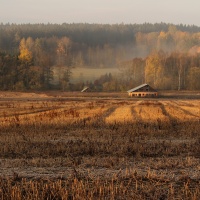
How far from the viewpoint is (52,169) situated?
12.2 metres

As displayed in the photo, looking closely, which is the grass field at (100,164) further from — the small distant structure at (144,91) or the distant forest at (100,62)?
the distant forest at (100,62)

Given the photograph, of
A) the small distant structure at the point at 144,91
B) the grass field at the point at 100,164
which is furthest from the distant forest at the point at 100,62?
the grass field at the point at 100,164

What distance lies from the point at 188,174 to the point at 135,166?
1995 millimetres

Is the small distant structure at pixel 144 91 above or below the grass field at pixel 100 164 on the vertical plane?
below

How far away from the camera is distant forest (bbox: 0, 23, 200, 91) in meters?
96.2

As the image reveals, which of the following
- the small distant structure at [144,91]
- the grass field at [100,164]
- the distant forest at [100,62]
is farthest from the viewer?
the distant forest at [100,62]

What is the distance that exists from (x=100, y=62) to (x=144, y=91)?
74043mm

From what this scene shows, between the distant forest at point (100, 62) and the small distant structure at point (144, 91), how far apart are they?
11.7 meters

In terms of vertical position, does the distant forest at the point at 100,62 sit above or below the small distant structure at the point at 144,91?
above

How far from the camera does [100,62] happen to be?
157625mm

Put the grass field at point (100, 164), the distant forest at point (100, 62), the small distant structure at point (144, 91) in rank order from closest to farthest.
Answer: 1. the grass field at point (100, 164)
2. the small distant structure at point (144, 91)
3. the distant forest at point (100, 62)

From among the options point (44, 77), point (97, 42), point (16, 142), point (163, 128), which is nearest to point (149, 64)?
point (44, 77)

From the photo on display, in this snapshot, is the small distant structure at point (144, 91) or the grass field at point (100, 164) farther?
the small distant structure at point (144, 91)

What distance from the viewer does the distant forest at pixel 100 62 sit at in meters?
96.2
